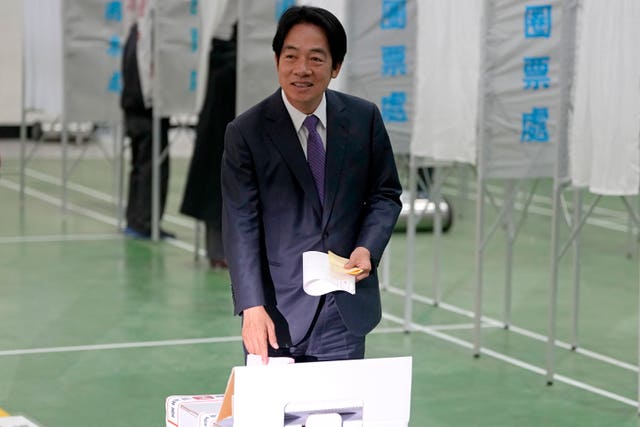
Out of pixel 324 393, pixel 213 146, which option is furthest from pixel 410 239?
pixel 324 393

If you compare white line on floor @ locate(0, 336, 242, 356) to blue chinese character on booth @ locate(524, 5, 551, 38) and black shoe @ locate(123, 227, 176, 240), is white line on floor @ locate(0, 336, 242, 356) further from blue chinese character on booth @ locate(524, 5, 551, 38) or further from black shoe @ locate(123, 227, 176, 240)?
black shoe @ locate(123, 227, 176, 240)

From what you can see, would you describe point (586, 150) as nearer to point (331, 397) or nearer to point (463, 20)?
point (463, 20)

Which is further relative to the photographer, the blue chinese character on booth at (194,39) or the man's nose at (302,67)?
the blue chinese character on booth at (194,39)

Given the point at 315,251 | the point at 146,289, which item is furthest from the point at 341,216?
the point at 146,289

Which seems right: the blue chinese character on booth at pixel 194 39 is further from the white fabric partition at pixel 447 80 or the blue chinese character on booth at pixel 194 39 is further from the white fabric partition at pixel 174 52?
the white fabric partition at pixel 447 80

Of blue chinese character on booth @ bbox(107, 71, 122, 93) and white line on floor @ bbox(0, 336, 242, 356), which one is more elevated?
blue chinese character on booth @ bbox(107, 71, 122, 93)

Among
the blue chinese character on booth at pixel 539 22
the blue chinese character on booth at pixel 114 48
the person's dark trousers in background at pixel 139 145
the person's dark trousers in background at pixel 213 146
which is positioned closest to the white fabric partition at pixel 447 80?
the blue chinese character on booth at pixel 539 22

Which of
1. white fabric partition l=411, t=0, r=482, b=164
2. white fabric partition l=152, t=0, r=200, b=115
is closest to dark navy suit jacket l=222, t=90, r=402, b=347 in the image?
white fabric partition l=411, t=0, r=482, b=164

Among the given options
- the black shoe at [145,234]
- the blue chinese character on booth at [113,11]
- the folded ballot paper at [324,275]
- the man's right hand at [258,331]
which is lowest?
the black shoe at [145,234]

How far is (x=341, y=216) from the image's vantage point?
391cm

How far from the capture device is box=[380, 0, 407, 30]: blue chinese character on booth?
774cm

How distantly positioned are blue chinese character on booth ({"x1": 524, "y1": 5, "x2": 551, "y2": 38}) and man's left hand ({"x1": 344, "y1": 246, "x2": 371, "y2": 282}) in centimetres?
329

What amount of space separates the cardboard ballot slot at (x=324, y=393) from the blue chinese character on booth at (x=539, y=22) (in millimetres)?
3762

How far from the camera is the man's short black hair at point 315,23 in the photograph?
374cm
